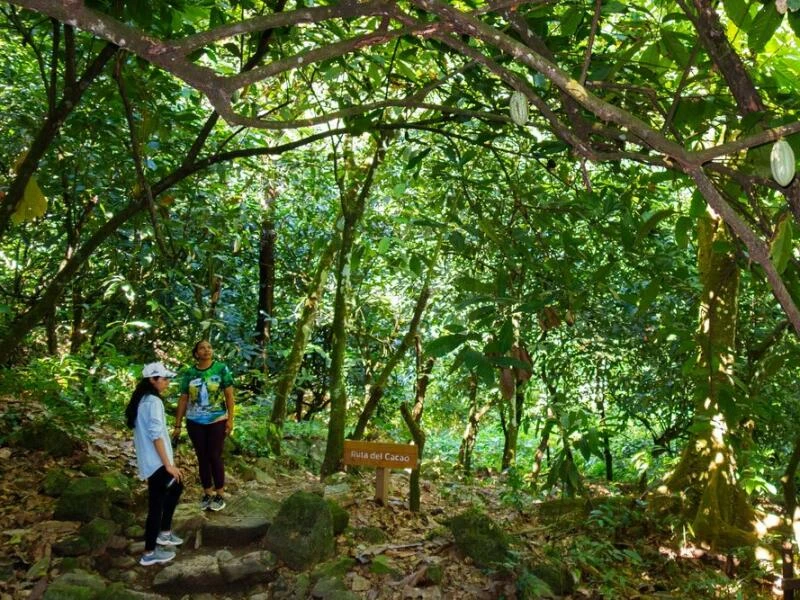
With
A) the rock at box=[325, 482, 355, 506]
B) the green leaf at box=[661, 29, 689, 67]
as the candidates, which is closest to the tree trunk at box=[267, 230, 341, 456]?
the rock at box=[325, 482, 355, 506]

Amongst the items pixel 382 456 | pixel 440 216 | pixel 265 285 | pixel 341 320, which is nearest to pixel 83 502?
pixel 382 456

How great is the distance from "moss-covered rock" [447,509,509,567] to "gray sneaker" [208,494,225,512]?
1.71 m

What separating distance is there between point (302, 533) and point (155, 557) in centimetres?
91

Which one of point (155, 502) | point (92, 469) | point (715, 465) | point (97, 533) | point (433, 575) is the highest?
point (715, 465)

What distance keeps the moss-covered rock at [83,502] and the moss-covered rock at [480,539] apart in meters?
2.35

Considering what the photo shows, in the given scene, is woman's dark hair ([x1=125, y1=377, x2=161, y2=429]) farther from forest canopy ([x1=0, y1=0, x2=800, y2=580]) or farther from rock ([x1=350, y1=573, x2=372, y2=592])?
rock ([x1=350, y1=573, x2=372, y2=592])

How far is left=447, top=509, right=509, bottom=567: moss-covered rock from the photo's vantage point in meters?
4.63

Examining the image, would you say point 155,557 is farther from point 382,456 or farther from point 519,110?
point 519,110

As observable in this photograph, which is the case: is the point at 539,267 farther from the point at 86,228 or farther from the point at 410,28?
the point at 86,228

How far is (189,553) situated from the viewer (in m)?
4.68

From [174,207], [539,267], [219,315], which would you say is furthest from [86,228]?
[539,267]

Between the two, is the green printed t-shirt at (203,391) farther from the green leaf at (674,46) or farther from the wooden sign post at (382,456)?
the green leaf at (674,46)

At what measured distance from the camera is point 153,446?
429 cm

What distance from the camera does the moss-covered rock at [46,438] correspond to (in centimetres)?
532
